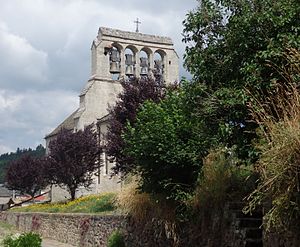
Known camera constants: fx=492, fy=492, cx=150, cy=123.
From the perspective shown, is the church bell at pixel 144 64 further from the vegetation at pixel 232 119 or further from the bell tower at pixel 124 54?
the vegetation at pixel 232 119

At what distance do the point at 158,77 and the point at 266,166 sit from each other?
616 inches

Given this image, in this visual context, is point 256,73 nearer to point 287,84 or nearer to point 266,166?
point 287,84

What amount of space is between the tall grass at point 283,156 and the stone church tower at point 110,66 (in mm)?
31024

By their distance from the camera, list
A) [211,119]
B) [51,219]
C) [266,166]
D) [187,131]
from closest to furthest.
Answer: [266,166] → [211,119] → [187,131] → [51,219]

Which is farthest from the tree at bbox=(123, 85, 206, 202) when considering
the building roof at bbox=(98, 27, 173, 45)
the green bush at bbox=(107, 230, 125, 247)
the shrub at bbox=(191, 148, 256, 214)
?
the building roof at bbox=(98, 27, 173, 45)

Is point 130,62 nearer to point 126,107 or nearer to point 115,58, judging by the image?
point 115,58

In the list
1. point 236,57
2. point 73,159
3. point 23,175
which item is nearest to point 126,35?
point 73,159

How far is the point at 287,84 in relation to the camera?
833cm

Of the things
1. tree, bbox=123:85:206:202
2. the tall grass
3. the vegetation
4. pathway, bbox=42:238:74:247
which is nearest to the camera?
the tall grass

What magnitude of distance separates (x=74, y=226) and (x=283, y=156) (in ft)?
48.8

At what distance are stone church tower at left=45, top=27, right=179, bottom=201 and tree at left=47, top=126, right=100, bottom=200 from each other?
7.69 m

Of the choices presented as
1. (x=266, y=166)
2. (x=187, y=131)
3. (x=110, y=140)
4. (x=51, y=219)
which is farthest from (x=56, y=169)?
(x=266, y=166)

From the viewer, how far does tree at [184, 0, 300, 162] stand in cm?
853

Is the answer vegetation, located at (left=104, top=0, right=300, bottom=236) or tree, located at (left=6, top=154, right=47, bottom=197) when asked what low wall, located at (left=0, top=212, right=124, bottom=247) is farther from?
tree, located at (left=6, top=154, right=47, bottom=197)
